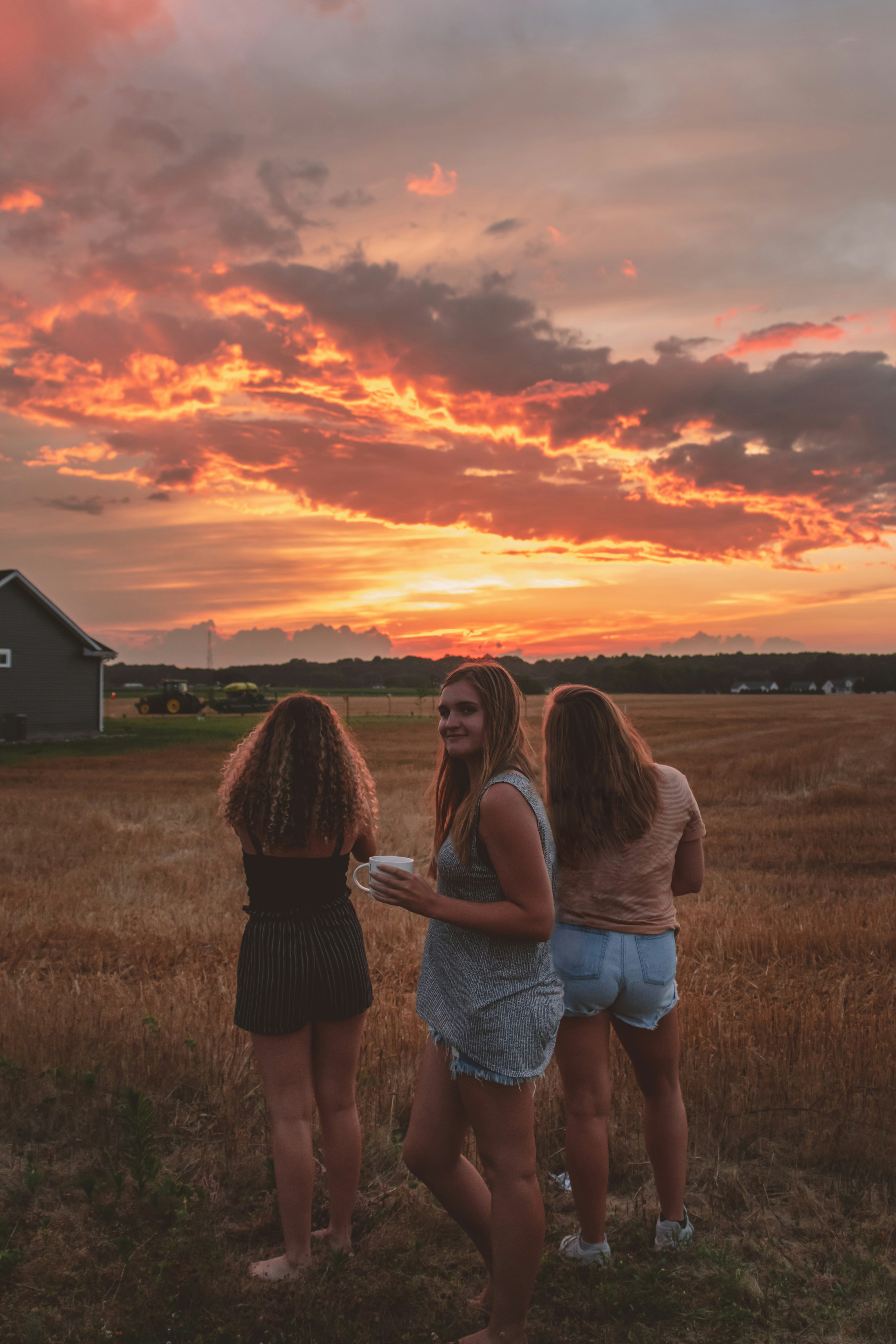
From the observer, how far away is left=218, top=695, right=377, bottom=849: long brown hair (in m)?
3.52

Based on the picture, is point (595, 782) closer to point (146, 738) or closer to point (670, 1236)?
point (670, 1236)

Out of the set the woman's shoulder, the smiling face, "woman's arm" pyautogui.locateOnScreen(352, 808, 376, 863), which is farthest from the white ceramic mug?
the woman's shoulder

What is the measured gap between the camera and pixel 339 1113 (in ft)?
11.8

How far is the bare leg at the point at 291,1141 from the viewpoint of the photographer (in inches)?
136

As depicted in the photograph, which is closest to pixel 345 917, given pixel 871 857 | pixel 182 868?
pixel 182 868

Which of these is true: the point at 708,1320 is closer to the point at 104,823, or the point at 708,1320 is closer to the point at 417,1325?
the point at 417,1325

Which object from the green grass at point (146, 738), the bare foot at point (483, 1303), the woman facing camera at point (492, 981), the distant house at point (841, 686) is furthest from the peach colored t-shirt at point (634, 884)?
the distant house at point (841, 686)

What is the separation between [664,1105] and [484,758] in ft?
5.73

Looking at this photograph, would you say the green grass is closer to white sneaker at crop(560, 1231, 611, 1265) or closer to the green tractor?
the green tractor

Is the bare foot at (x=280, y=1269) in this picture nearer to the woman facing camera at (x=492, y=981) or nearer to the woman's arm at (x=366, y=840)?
the woman facing camera at (x=492, y=981)

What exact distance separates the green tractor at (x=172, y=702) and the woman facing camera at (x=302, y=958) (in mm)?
60927

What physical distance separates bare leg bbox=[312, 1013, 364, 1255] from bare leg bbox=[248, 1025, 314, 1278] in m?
0.07

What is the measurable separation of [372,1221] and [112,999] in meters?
3.43

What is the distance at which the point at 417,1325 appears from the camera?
3230mm
